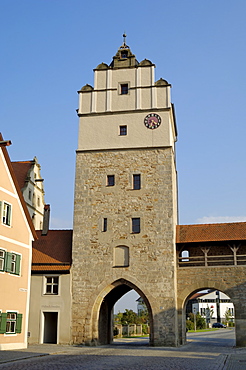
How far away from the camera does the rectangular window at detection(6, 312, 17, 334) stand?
70.7 ft

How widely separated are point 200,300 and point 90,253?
3139 inches

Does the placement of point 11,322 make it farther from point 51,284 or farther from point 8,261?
point 51,284

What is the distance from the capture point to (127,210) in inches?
1117

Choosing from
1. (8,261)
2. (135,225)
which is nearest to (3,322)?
(8,261)

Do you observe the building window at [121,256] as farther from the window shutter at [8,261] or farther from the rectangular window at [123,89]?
the rectangular window at [123,89]

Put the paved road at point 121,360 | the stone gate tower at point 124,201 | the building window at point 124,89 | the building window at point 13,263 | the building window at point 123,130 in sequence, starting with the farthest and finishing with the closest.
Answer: the building window at point 124,89 → the building window at point 123,130 → the stone gate tower at point 124,201 → the building window at point 13,263 → the paved road at point 121,360

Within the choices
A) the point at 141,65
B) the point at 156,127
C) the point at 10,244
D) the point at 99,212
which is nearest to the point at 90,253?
the point at 99,212

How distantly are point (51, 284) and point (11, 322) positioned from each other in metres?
6.08

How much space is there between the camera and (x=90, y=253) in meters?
28.1

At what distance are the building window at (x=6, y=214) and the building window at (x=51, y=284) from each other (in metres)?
6.73

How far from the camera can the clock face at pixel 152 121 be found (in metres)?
29.8

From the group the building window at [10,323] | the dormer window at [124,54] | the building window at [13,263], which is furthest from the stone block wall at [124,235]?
the dormer window at [124,54]

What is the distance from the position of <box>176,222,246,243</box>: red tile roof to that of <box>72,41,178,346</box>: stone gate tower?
51.9 inches

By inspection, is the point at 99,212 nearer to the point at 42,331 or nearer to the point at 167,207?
the point at 167,207
